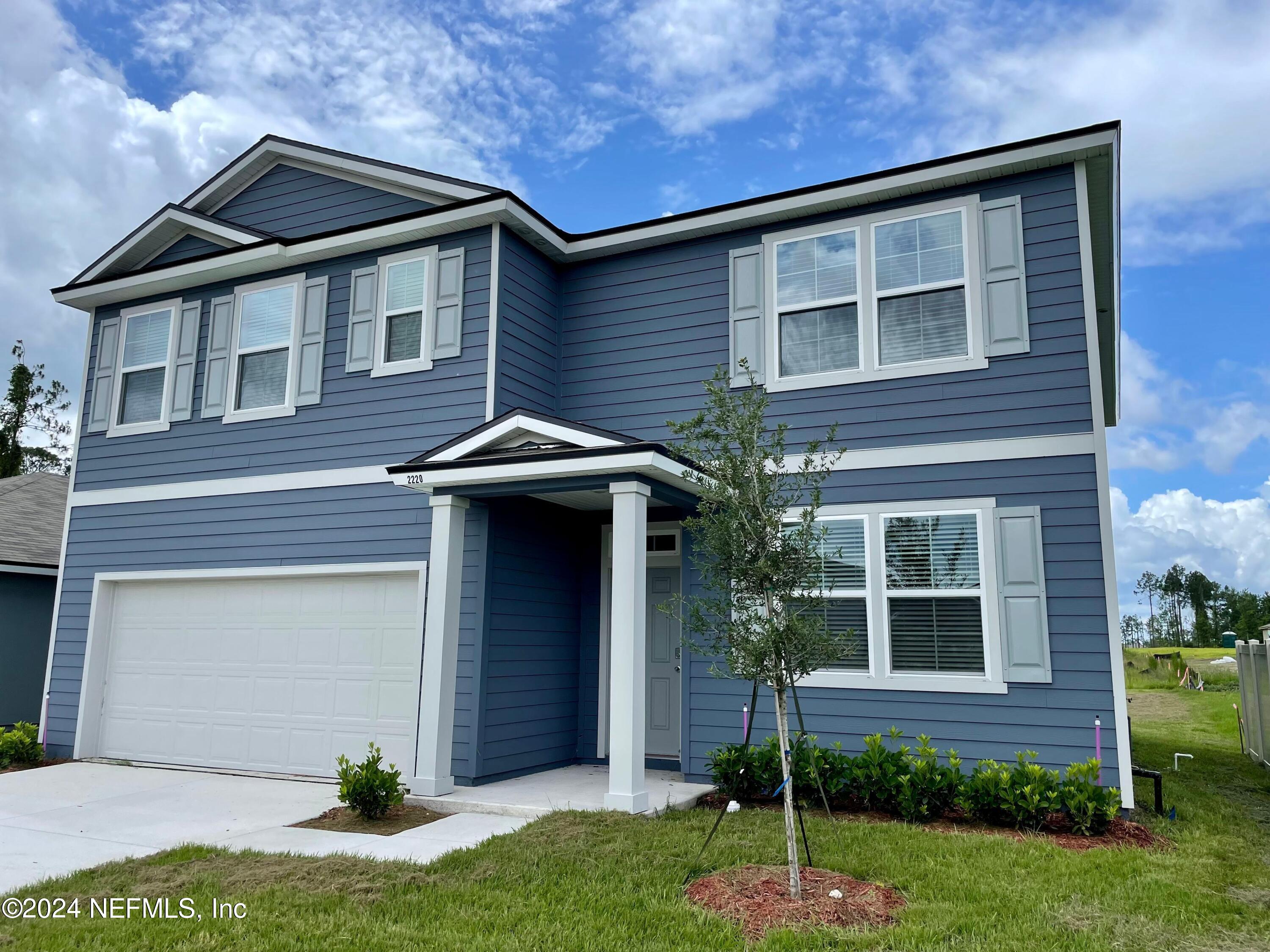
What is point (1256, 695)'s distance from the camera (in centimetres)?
1113

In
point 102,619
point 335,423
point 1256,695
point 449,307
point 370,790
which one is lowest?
point 370,790

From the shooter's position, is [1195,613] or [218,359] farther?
[1195,613]

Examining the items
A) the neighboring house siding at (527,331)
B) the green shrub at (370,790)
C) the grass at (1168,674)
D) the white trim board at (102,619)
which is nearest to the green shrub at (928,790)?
the green shrub at (370,790)

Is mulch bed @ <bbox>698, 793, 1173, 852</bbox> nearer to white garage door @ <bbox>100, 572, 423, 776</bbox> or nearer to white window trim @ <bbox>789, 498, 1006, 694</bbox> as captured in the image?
white window trim @ <bbox>789, 498, 1006, 694</bbox>

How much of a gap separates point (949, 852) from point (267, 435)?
8387 mm

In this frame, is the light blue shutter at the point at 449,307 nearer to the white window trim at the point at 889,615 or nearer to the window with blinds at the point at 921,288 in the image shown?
the white window trim at the point at 889,615

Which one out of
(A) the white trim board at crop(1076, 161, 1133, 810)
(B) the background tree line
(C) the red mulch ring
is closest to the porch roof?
(C) the red mulch ring

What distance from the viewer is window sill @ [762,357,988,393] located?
833 centimetres

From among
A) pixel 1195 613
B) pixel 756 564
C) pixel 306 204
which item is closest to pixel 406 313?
pixel 306 204

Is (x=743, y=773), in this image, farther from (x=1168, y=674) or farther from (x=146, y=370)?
(x=1168, y=674)

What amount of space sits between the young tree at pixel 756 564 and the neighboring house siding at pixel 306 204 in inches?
249

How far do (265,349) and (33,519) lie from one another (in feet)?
22.2

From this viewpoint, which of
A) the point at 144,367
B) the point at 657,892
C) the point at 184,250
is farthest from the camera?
the point at 184,250

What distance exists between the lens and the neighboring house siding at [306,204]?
10789 mm
